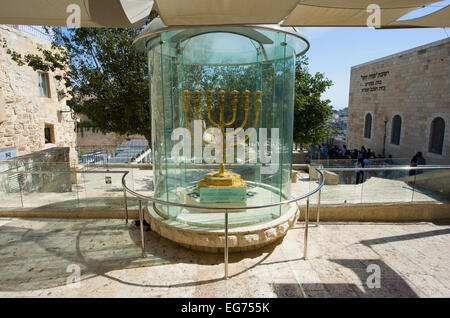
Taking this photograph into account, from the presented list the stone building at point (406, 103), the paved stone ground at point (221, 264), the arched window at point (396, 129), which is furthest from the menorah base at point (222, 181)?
the arched window at point (396, 129)

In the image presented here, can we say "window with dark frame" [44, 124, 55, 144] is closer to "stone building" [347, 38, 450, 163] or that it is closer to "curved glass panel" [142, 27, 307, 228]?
"curved glass panel" [142, 27, 307, 228]

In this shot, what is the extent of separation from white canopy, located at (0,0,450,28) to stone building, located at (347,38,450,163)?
11223mm

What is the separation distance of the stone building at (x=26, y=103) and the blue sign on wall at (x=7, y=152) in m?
0.30

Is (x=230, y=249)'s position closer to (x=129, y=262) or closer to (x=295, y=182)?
(x=129, y=262)

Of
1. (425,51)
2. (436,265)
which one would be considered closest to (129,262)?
(436,265)

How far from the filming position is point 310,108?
27.6ft

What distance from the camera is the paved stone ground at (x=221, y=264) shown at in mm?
2572

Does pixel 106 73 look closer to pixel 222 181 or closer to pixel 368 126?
pixel 222 181

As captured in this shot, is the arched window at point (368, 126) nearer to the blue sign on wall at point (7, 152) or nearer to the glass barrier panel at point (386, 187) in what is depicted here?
the glass barrier panel at point (386, 187)

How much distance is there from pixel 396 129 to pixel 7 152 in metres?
18.6

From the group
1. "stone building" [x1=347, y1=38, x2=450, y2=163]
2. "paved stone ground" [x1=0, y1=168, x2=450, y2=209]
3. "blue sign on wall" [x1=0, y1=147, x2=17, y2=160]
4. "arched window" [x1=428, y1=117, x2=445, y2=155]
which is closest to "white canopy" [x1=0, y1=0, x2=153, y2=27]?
"paved stone ground" [x1=0, y1=168, x2=450, y2=209]

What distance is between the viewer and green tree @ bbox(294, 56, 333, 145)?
27.4 ft

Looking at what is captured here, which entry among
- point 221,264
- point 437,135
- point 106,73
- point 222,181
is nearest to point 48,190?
point 106,73

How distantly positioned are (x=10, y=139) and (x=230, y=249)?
10.6m
